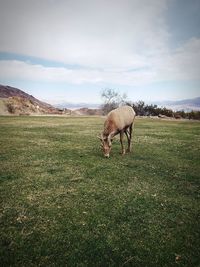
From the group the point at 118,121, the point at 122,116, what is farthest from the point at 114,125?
the point at 122,116

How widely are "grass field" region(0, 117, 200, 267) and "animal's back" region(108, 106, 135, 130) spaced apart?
2387 mm

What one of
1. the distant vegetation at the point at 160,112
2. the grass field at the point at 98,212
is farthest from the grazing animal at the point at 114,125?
the distant vegetation at the point at 160,112

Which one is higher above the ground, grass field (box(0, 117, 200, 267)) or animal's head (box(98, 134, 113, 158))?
animal's head (box(98, 134, 113, 158))

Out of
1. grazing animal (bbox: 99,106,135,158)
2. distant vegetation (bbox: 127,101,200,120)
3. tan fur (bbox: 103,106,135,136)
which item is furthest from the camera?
distant vegetation (bbox: 127,101,200,120)

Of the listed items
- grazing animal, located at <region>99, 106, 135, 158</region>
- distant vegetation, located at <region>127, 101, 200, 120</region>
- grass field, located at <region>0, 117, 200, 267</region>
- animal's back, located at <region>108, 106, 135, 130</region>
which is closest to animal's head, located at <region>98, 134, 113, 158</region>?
grazing animal, located at <region>99, 106, 135, 158</region>

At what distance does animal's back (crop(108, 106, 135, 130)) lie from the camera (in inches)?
534

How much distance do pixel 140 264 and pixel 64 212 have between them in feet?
8.96

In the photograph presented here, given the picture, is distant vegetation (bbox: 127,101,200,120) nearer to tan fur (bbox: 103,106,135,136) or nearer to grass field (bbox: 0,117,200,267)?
tan fur (bbox: 103,106,135,136)

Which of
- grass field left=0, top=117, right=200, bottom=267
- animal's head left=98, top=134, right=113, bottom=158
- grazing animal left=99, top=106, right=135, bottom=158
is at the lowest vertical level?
grass field left=0, top=117, right=200, bottom=267

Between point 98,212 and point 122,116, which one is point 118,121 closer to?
point 122,116

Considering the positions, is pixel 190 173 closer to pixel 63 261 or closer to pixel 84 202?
pixel 84 202

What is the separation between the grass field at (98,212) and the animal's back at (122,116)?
7.83 feet

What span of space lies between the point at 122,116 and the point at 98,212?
26.0ft

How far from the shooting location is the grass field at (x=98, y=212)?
514cm
